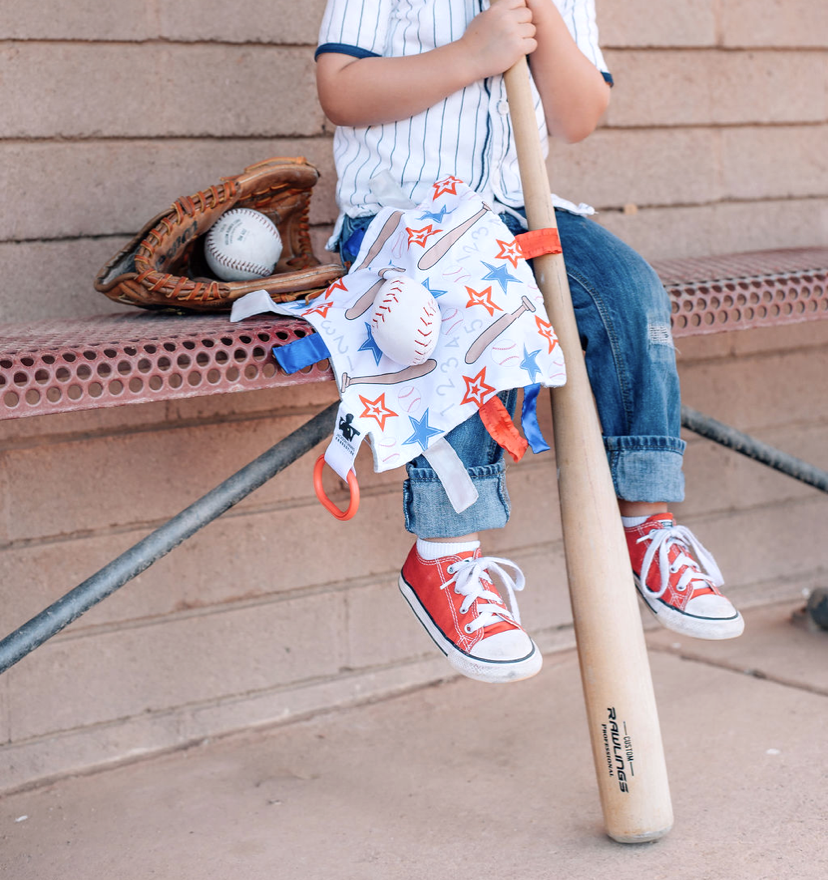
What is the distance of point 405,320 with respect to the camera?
4.57ft

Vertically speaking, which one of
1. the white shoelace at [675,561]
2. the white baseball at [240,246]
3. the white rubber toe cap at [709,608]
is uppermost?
the white baseball at [240,246]

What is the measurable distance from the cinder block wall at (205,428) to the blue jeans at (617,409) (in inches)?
28.7

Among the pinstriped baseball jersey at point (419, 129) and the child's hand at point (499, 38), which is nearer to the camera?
the child's hand at point (499, 38)

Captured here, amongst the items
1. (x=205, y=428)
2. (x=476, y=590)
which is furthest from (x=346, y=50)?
(x=476, y=590)

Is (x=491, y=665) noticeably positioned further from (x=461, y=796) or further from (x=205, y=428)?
(x=205, y=428)

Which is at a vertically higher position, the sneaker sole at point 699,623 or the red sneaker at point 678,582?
the red sneaker at point 678,582

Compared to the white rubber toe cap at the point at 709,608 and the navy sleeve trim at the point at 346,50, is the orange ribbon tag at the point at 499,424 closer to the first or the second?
the white rubber toe cap at the point at 709,608

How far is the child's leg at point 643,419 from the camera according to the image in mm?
1522

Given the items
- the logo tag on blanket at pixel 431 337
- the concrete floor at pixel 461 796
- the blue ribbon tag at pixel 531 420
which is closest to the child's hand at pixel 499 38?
the logo tag on blanket at pixel 431 337

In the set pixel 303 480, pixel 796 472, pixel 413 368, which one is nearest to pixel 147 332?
pixel 413 368

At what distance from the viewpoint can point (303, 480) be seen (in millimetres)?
2182

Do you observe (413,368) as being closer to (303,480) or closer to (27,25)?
(303,480)

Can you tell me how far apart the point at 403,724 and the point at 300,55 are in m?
1.45

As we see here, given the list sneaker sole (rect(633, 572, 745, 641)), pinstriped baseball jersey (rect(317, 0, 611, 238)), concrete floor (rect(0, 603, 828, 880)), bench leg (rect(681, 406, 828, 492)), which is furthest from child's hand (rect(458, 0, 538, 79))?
concrete floor (rect(0, 603, 828, 880))
